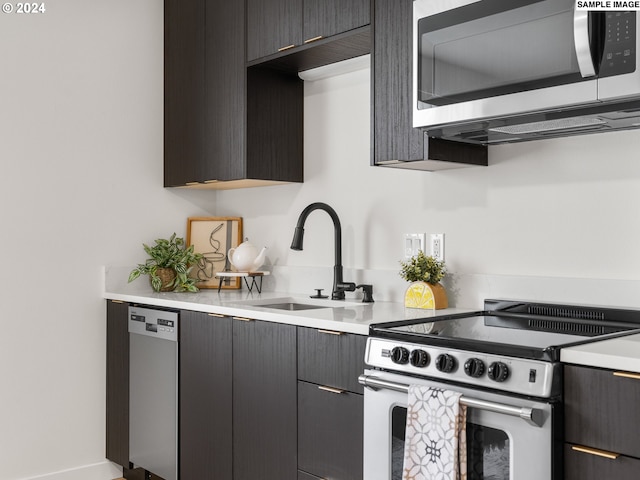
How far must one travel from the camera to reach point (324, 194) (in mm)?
3293

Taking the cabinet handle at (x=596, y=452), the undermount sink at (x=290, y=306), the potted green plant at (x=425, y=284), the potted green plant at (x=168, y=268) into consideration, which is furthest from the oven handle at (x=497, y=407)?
the potted green plant at (x=168, y=268)

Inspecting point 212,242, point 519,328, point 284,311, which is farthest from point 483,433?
point 212,242

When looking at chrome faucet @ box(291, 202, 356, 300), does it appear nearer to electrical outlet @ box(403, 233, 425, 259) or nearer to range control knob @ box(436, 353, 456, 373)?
electrical outlet @ box(403, 233, 425, 259)

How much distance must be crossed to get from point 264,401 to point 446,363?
926 mm

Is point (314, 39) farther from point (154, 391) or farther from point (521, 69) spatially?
point (154, 391)

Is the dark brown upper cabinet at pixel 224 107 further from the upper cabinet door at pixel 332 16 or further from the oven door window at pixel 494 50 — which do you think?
the oven door window at pixel 494 50

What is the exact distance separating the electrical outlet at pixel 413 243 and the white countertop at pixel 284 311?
223 mm

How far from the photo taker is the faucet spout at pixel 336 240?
2979 mm

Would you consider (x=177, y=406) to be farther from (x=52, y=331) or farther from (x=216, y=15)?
(x=216, y=15)

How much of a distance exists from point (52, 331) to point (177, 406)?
82cm

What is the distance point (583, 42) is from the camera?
180cm

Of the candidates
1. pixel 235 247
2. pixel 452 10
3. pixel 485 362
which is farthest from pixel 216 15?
pixel 485 362

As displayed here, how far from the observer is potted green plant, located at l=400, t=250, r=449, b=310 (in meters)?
2.58

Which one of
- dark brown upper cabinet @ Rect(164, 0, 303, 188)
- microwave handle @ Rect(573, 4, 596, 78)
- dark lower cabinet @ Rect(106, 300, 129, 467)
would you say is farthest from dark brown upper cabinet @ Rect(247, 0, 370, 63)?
dark lower cabinet @ Rect(106, 300, 129, 467)
